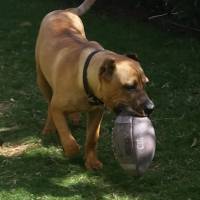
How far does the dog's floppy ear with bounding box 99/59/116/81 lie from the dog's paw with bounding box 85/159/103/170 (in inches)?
41.8

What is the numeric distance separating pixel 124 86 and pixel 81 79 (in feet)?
1.76

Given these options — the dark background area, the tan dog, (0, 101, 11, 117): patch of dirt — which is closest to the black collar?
the tan dog

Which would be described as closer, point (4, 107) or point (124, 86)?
point (124, 86)

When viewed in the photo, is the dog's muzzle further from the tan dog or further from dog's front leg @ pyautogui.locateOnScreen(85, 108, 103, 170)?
dog's front leg @ pyautogui.locateOnScreen(85, 108, 103, 170)

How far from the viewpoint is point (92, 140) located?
5816 millimetres

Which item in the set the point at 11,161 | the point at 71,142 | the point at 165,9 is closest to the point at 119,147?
the point at 71,142

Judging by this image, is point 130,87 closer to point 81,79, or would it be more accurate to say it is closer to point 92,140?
point 81,79

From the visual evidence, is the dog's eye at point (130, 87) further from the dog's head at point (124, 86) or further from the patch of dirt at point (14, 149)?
the patch of dirt at point (14, 149)

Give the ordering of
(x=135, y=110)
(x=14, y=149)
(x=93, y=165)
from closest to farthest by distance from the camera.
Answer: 1. (x=135, y=110)
2. (x=93, y=165)
3. (x=14, y=149)

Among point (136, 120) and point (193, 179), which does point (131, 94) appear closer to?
point (136, 120)

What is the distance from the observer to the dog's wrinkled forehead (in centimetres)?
500

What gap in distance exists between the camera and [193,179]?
5.53 metres

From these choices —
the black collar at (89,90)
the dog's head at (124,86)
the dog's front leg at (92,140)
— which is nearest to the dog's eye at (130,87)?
the dog's head at (124,86)

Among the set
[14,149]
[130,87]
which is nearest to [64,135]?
[14,149]
